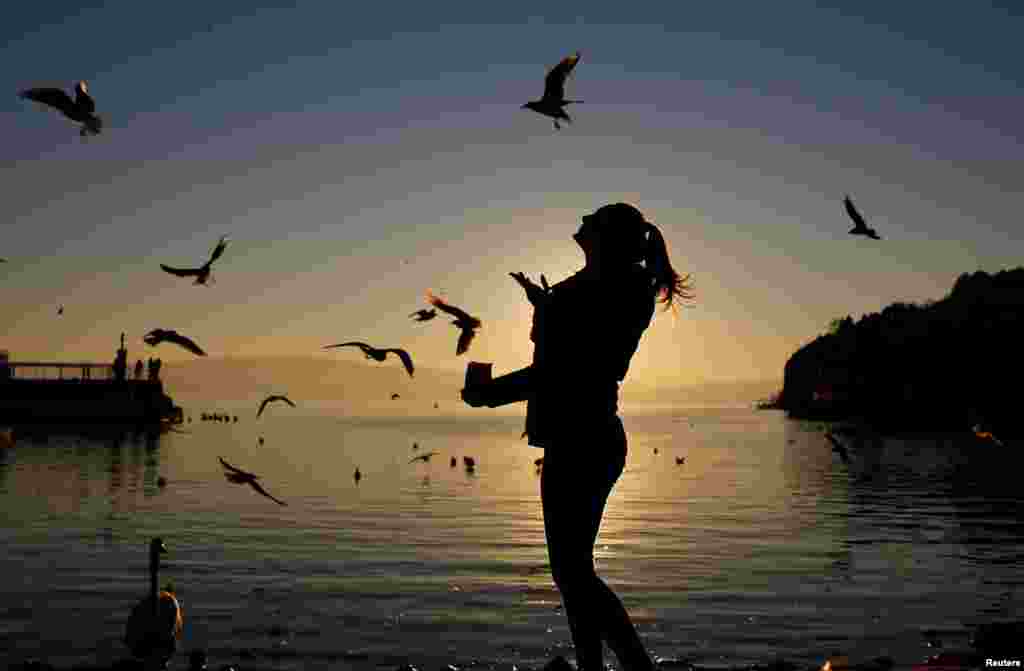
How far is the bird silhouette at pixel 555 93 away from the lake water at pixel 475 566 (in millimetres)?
5990

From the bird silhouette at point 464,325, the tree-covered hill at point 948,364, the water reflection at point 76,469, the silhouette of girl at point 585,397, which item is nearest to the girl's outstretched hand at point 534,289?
the silhouette of girl at point 585,397

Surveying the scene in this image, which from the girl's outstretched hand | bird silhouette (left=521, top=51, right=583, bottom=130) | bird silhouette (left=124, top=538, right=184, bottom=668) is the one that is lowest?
bird silhouette (left=124, top=538, right=184, bottom=668)

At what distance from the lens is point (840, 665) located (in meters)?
10.7

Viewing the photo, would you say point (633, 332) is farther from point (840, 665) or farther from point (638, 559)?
point (638, 559)

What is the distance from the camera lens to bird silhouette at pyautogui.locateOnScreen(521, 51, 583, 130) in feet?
41.5

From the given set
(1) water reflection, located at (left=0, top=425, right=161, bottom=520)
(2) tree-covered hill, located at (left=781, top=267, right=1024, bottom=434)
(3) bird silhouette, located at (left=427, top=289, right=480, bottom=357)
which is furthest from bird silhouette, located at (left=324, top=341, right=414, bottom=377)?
(2) tree-covered hill, located at (left=781, top=267, right=1024, bottom=434)

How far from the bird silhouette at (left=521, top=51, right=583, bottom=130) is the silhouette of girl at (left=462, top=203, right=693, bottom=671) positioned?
5.39 m

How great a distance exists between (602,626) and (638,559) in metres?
16.0

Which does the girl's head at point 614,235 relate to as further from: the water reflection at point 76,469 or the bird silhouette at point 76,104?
the water reflection at point 76,469

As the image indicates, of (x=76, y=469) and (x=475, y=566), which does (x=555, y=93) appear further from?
(x=76, y=469)

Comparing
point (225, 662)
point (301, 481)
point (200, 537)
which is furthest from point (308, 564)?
point (301, 481)

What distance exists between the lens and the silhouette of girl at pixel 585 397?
23.5 ft

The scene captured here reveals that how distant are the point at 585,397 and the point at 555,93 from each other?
634 centimetres

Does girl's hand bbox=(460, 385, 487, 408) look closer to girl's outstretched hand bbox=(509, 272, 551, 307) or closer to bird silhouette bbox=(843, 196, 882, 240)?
girl's outstretched hand bbox=(509, 272, 551, 307)
